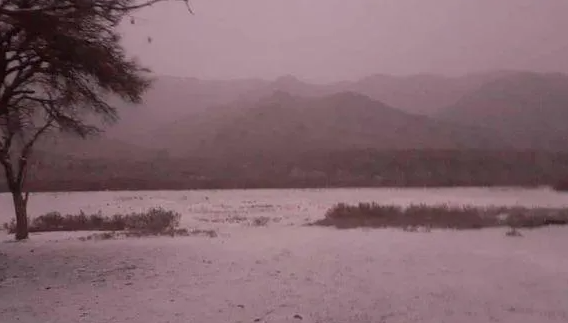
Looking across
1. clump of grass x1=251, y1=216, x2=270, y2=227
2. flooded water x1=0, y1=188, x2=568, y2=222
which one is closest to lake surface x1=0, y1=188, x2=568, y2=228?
flooded water x1=0, y1=188, x2=568, y2=222

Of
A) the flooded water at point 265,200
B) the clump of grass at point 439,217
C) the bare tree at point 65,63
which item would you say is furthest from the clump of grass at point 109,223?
the bare tree at point 65,63

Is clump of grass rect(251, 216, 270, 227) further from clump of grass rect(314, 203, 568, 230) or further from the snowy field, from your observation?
clump of grass rect(314, 203, 568, 230)

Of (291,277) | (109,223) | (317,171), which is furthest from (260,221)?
(317,171)

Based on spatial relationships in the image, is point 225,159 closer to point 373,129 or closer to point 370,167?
point 370,167

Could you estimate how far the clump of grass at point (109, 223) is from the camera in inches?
784

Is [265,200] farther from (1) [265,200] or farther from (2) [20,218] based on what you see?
(2) [20,218]

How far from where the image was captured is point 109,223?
21.0 metres

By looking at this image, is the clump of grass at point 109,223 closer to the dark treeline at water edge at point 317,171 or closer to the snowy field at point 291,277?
the snowy field at point 291,277

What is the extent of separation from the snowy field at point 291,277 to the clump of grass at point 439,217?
3.86 feet

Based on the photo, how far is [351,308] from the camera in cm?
907

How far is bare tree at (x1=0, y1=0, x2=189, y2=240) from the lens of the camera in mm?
11523

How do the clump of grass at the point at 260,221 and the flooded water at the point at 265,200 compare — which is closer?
the clump of grass at the point at 260,221

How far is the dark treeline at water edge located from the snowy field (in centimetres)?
2125

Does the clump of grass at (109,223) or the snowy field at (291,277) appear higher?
the clump of grass at (109,223)
